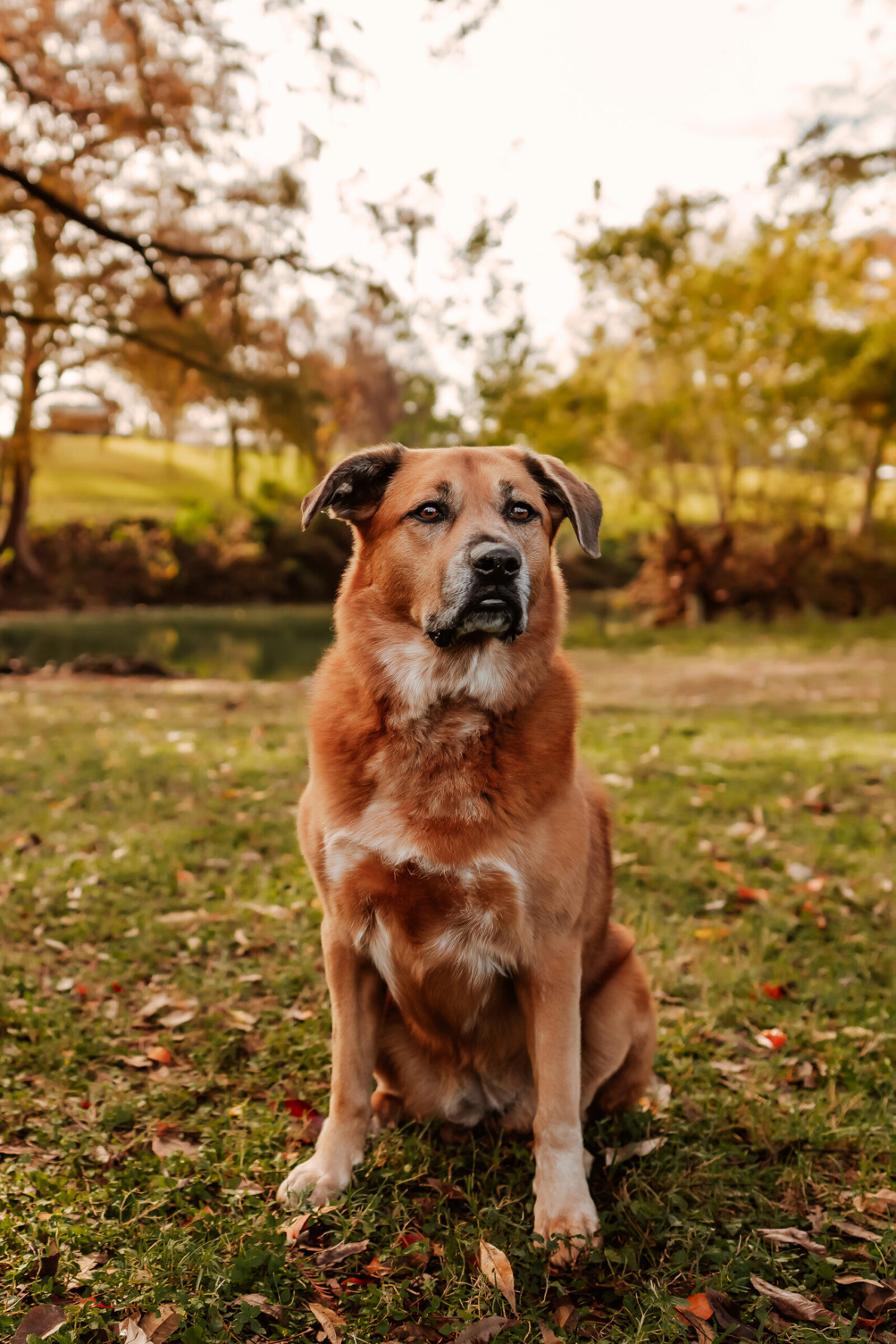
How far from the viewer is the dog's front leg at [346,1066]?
2674 millimetres

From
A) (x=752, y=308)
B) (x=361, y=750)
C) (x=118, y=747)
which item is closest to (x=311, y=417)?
(x=118, y=747)

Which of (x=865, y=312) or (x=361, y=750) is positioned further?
(x=865, y=312)

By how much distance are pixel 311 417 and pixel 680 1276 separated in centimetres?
1090

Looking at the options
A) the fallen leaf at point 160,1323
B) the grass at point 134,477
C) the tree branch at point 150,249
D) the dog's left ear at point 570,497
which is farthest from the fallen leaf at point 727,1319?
the grass at point 134,477

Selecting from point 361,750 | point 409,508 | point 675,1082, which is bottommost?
point 675,1082

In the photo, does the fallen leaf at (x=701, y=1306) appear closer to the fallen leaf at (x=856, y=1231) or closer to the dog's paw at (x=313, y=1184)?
the fallen leaf at (x=856, y=1231)

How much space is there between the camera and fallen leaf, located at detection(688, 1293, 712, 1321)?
87.2 inches

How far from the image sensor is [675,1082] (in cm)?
328

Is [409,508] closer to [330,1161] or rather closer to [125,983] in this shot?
[330,1161]

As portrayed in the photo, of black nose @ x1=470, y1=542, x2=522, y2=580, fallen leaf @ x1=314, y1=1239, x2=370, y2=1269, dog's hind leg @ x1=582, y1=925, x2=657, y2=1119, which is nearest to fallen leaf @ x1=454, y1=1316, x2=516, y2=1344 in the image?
fallen leaf @ x1=314, y1=1239, x2=370, y2=1269

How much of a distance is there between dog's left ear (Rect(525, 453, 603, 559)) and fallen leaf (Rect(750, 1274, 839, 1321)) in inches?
78.9

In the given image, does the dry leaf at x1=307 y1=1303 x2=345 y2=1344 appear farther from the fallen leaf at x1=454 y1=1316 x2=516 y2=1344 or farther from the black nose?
the black nose

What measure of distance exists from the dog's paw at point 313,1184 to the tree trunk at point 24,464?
18184 millimetres

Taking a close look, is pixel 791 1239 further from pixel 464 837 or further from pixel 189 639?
pixel 189 639
